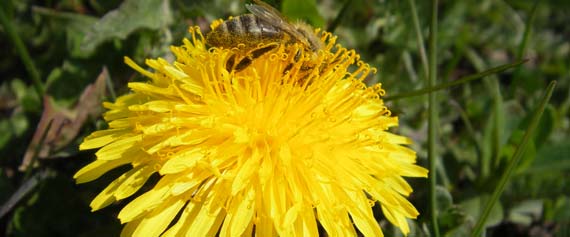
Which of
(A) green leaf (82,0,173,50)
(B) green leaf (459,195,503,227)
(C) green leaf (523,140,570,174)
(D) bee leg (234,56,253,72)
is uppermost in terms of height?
(A) green leaf (82,0,173,50)

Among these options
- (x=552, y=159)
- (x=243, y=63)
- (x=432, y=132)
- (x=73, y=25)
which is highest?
(x=73, y=25)

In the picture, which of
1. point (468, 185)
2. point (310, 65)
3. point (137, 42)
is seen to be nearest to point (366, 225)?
point (310, 65)

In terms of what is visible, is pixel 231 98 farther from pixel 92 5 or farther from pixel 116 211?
pixel 92 5

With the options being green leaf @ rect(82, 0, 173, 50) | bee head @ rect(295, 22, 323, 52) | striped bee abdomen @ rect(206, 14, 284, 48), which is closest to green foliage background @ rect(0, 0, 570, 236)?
green leaf @ rect(82, 0, 173, 50)

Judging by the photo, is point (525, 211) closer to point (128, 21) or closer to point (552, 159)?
point (552, 159)

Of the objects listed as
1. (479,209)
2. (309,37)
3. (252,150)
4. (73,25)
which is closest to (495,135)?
(479,209)

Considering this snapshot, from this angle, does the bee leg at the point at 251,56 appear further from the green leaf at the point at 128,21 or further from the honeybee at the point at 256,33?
the green leaf at the point at 128,21

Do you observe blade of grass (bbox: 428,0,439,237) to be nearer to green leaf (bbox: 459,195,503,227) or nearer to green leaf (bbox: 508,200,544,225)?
green leaf (bbox: 459,195,503,227)
